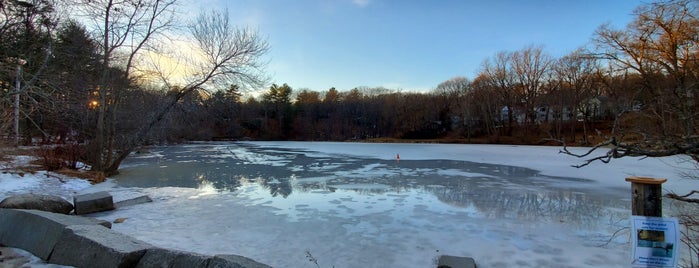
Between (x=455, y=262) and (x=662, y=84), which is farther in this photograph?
(x=662, y=84)

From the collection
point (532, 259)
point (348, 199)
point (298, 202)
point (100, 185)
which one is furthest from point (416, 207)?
point (100, 185)

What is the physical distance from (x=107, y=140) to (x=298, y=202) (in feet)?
31.6

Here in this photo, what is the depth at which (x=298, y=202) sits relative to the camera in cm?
760

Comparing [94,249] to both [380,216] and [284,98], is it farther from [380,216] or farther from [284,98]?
[284,98]

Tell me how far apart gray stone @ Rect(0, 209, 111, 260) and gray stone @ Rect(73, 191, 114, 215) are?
207 centimetres

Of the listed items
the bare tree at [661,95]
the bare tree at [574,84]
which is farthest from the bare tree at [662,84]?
the bare tree at [574,84]

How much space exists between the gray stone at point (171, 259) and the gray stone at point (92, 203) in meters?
4.12

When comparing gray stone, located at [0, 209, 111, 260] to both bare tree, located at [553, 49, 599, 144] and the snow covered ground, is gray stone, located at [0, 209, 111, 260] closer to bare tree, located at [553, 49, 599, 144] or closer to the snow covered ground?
the snow covered ground

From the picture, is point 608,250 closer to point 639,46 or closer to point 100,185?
point 100,185

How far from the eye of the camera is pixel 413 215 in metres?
6.48

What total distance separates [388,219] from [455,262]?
7.60 ft

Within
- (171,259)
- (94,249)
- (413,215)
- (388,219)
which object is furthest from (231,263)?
(413,215)

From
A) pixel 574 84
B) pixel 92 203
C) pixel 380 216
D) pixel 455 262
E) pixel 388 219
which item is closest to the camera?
pixel 455 262

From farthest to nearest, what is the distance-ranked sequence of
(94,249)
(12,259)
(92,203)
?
(92,203) → (12,259) → (94,249)
